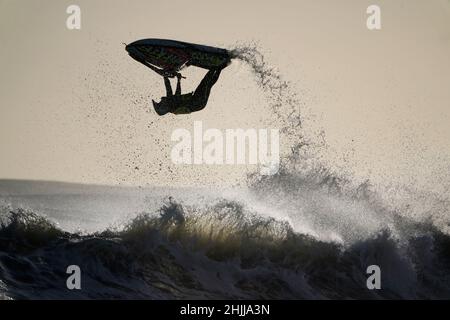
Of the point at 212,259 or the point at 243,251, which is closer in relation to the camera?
the point at 212,259

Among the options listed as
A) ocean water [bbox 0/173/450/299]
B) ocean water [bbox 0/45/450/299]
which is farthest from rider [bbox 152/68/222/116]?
ocean water [bbox 0/173/450/299]

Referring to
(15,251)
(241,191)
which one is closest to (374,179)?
(241,191)

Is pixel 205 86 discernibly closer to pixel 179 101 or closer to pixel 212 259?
pixel 179 101

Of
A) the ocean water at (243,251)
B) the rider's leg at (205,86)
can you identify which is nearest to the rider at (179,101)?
the rider's leg at (205,86)

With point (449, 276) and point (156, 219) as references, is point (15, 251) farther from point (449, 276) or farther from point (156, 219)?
point (449, 276)

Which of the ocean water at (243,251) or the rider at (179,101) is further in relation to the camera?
the rider at (179,101)

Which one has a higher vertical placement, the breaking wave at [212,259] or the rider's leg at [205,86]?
the rider's leg at [205,86]

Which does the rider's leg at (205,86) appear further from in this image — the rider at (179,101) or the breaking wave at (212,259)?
the breaking wave at (212,259)

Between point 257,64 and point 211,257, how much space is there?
17.6ft

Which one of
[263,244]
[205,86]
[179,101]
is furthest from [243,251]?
[205,86]

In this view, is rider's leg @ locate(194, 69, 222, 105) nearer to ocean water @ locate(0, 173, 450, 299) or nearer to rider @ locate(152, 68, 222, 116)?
rider @ locate(152, 68, 222, 116)
